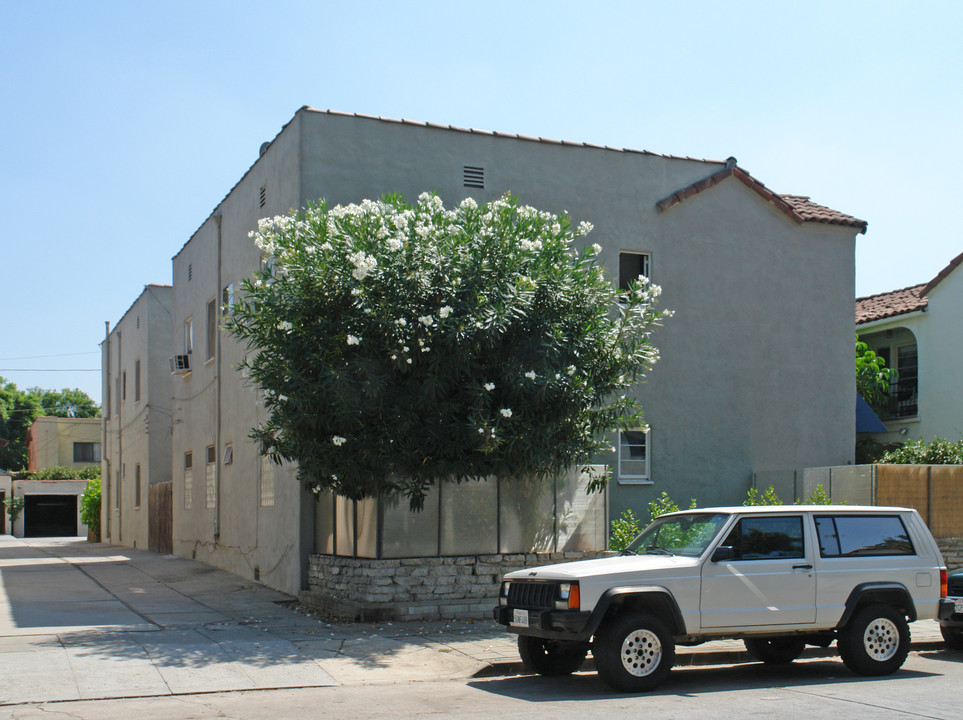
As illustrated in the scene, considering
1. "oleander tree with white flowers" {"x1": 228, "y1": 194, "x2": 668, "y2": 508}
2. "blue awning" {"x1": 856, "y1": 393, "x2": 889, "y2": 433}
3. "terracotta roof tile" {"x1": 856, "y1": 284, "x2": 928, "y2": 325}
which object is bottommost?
"blue awning" {"x1": 856, "y1": 393, "x2": 889, "y2": 433}

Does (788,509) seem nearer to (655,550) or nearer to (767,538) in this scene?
(767,538)

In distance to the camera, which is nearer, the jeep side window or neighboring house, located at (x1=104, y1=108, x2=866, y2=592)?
the jeep side window

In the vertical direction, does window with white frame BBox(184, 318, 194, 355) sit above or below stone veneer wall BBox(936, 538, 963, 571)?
above

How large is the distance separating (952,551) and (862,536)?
25.1 ft

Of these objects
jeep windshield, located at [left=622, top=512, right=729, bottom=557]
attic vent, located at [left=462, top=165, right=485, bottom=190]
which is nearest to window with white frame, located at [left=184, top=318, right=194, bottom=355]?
attic vent, located at [left=462, top=165, right=485, bottom=190]

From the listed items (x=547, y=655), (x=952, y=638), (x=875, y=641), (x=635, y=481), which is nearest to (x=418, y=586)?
(x=547, y=655)

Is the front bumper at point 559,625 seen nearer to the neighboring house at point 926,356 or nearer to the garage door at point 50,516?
the neighboring house at point 926,356

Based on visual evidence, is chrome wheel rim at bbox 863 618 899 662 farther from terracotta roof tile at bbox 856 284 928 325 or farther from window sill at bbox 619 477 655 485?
terracotta roof tile at bbox 856 284 928 325

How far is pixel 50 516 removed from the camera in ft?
165

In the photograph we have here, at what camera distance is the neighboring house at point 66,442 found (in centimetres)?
5584

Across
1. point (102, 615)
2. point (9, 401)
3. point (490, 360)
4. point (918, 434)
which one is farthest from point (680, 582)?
point (9, 401)

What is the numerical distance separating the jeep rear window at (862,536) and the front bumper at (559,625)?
2.62m

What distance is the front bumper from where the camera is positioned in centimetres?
890

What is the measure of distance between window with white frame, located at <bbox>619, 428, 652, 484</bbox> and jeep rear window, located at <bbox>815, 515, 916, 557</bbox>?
7280mm
